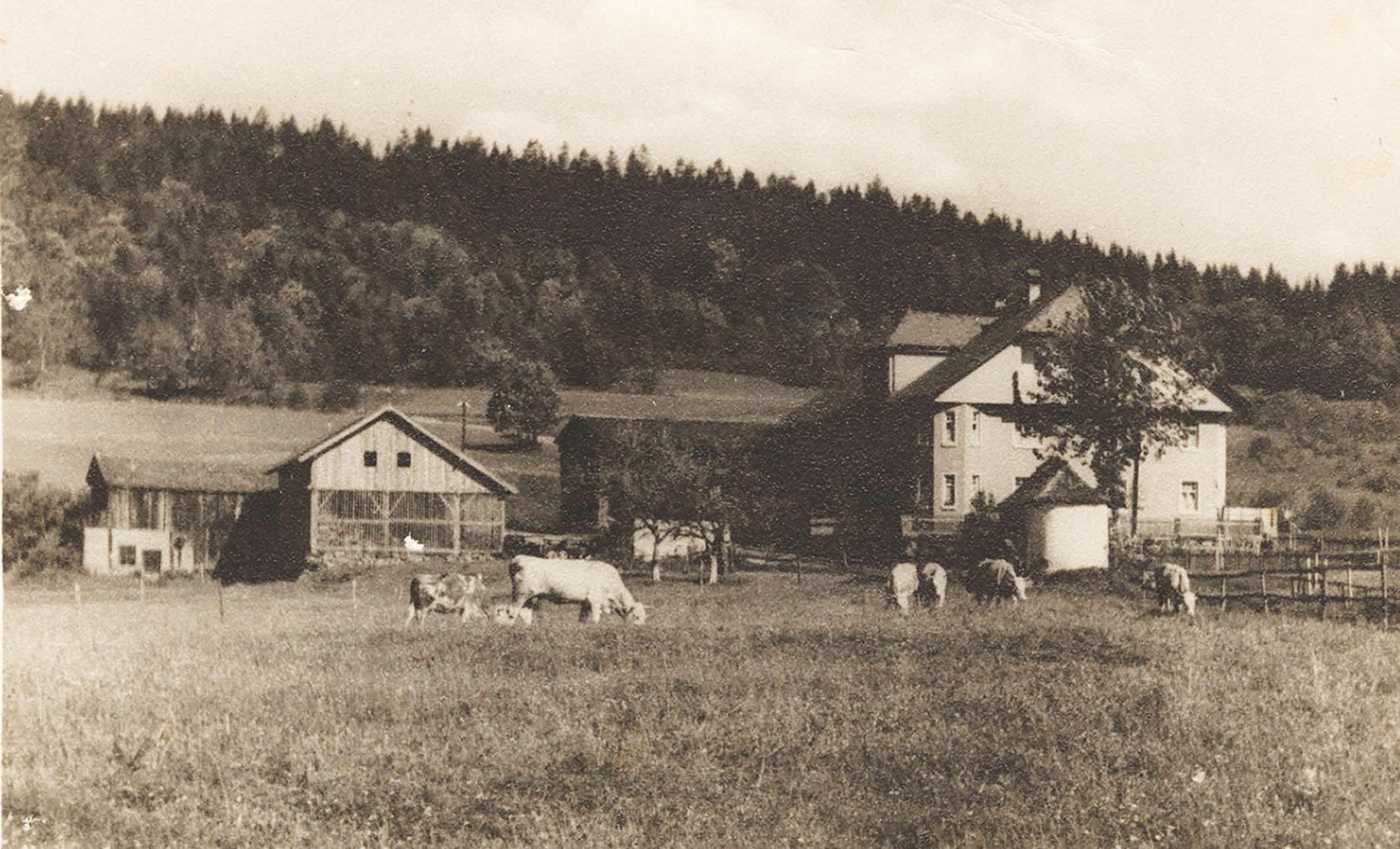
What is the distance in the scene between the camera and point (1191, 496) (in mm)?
9398

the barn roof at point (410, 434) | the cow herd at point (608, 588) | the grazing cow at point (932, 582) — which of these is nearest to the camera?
the barn roof at point (410, 434)

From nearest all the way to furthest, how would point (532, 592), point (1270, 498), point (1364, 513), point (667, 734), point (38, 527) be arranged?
1. point (667, 734)
2. point (38, 527)
3. point (1364, 513)
4. point (532, 592)
5. point (1270, 498)

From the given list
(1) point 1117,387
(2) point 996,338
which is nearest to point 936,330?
(2) point 996,338

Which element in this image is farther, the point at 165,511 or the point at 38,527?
the point at 165,511

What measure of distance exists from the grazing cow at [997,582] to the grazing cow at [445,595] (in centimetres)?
441

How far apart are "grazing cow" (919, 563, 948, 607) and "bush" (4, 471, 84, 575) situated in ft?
21.9

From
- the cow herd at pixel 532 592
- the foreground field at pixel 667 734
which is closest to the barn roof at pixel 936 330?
the foreground field at pixel 667 734

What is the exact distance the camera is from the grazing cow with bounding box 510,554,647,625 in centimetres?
878

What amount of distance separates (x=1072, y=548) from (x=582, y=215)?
5889 mm

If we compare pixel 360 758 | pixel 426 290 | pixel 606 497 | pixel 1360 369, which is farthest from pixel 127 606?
pixel 1360 369

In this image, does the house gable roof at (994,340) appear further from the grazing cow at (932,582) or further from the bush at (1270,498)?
the bush at (1270,498)

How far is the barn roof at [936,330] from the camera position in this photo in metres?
9.81

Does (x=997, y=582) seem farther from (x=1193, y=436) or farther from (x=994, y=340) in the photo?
(x=994, y=340)

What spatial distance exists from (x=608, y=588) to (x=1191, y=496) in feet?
18.0
